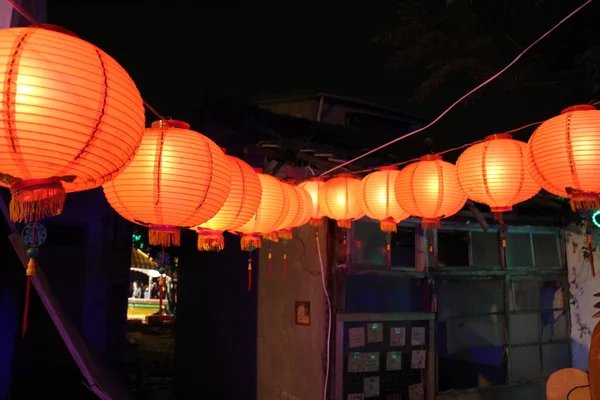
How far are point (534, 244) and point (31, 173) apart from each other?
32.9 feet

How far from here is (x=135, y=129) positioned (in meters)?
2.81

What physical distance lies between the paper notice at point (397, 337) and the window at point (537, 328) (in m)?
2.77

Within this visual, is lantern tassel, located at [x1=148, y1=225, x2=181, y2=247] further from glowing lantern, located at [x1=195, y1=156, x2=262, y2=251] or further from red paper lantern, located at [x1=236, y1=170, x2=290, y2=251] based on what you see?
red paper lantern, located at [x1=236, y1=170, x2=290, y2=251]

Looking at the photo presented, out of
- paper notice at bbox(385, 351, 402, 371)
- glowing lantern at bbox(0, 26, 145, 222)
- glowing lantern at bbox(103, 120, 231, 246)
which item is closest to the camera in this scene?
glowing lantern at bbox(0, 26, 145, 222)

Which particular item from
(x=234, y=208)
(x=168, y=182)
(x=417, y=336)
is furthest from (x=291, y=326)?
(x=168, y=182)

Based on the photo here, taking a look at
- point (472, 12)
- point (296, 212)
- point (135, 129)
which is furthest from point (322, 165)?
point (135, 129)

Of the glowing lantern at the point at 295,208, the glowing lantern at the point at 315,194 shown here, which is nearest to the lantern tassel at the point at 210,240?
the glowing lantern at the point at 295,208

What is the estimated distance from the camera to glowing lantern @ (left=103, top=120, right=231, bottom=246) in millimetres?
3520

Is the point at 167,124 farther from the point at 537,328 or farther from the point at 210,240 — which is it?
the point at 537,328

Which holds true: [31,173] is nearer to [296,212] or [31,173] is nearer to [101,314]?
[296,212]

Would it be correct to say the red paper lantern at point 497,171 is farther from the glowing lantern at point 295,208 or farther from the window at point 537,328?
the window at point 537,328

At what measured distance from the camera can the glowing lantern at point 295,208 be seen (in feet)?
19.8

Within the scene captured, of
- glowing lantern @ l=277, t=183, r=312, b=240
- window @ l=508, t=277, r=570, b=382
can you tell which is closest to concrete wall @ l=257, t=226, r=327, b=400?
glowing lantern @ l=277, t=183, r=312, b=240

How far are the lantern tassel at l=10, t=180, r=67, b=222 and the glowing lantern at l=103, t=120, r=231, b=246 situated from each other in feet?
3.36
